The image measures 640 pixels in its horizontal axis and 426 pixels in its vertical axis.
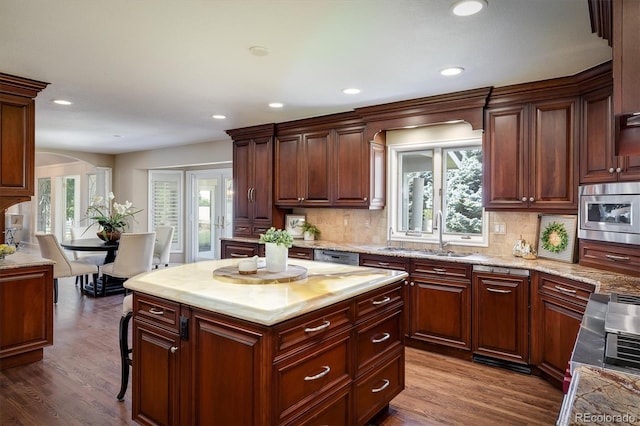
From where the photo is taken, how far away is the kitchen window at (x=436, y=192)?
4.18 meters

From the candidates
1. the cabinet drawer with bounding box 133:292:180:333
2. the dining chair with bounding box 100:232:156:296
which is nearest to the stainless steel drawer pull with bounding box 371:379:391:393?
the cabinet drawer with bounding box 133:292:180:333

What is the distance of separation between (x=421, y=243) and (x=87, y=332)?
3.70 meters

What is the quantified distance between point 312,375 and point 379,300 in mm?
706

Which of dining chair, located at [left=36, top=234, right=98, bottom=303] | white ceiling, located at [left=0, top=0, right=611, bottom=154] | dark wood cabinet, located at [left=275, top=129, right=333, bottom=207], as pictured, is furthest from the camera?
dining chair, located at [left=36, top=234, right=98, bottom=303]

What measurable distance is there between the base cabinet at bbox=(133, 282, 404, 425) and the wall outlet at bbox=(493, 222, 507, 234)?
1972mm

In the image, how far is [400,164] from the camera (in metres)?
4.71

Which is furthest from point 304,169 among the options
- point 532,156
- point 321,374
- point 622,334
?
point 622,334

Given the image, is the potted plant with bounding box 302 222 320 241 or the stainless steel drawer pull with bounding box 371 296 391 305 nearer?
the stainless steel drawer pull with bounding box 371 296 391 305

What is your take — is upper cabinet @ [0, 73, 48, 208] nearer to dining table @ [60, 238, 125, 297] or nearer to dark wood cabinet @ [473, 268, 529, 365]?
dining table @ [60, 238, 125, 297]

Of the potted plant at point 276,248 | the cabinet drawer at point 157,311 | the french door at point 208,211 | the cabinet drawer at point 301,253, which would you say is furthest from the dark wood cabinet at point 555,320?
the french door at point 208,211

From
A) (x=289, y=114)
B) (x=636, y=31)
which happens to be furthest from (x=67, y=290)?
(x=636, y=31)

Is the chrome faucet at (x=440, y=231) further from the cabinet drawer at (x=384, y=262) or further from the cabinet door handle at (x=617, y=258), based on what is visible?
the cabinet door handle at (x=617, y=258)

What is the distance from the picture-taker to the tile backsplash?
380 centimetres

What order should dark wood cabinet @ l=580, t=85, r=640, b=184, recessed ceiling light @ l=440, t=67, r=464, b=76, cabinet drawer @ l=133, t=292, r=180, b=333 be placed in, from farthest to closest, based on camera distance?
recessed ceiling light @ l=440, t=67, r=464, b=76, dark wood cabinet @ l=580, t=85, r=640, b=184, cabinet drawer @ l=133, t=292, r=180, b=333
